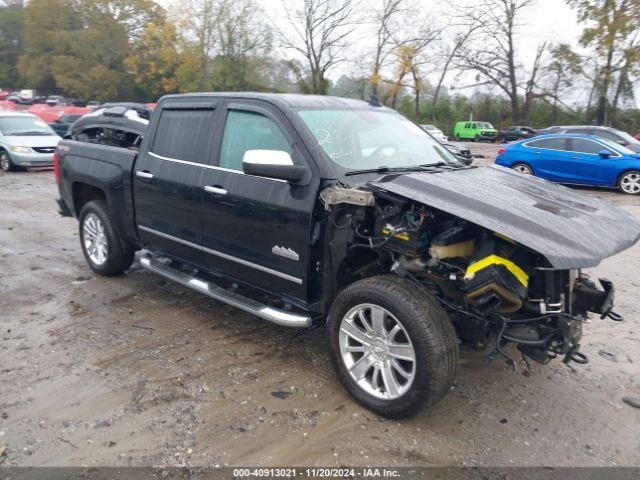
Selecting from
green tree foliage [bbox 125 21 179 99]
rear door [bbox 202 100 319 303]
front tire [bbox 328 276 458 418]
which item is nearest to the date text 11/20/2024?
front tire [bbox 328 276 458 418]

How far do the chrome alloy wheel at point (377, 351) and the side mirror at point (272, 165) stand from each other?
98 centimetres

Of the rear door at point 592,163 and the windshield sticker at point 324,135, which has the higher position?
the windshield sticker at point 324,135

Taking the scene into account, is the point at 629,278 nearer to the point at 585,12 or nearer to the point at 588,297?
the point at 588,297

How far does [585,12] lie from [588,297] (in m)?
37.4

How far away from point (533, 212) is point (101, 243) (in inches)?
176

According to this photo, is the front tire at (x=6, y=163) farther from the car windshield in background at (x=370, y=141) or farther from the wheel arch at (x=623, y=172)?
the wheel arch at (x=623, y=172)

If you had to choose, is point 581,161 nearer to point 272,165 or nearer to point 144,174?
point 144,174

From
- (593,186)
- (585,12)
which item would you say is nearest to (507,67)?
(585,12)

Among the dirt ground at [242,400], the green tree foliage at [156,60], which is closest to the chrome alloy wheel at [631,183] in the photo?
the dirt ground at [242,400]

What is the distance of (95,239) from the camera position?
5.84m

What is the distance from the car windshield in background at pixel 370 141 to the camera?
3.84 meters

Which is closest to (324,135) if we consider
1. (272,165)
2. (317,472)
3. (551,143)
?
(272,165)

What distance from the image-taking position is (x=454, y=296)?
329 centimetres

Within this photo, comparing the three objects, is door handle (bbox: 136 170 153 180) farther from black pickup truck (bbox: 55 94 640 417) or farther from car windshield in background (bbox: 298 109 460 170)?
car windshield in background (bbox: 298 109 460 170)
